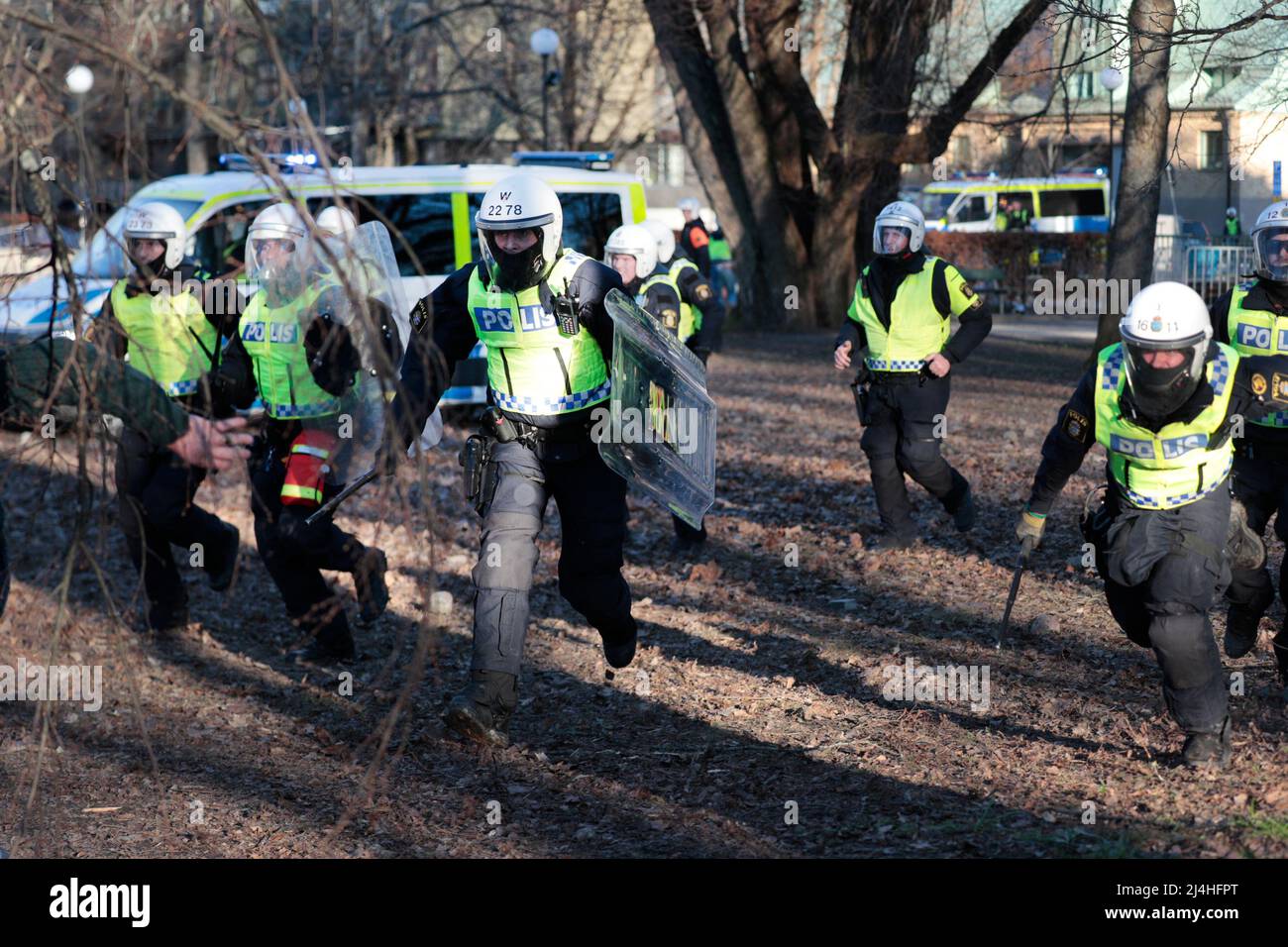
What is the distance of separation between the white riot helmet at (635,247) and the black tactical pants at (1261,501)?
3841 mm

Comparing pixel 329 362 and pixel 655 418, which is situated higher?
pixel 329 362

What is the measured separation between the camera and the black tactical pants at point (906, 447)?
8625 mm

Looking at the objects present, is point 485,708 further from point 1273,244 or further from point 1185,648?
point 1273,244

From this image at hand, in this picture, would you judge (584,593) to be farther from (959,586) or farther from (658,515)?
(658,515)

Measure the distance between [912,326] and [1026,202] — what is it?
90.7 ft

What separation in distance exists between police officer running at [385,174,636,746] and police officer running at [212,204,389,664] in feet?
2.88

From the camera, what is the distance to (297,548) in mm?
6871

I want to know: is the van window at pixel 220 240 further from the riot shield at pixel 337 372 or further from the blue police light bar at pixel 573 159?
the riot shield at pixel 337 372

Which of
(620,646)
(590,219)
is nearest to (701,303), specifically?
(620,646)

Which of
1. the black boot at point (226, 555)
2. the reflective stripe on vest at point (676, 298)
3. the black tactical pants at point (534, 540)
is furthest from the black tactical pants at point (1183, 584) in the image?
the black boot at point (226, 555)

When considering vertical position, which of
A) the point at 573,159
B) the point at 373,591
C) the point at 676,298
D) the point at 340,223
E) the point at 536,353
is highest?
the point at 573,159

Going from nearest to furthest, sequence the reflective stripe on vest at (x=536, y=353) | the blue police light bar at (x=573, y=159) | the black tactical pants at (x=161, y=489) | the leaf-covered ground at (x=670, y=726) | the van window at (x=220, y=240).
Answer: the leaf-covered ground at (x=670, y=726) < the reflective stripe on vest at (x=536, y=353) < the black tactical pants at (x=161, y=489) < the van window at (x=220, y=240) < the blue police light bar at (x=573, y=159)

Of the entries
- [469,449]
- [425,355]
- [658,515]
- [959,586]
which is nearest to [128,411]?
[425,355]

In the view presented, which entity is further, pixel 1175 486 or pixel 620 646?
pixel 620 646
